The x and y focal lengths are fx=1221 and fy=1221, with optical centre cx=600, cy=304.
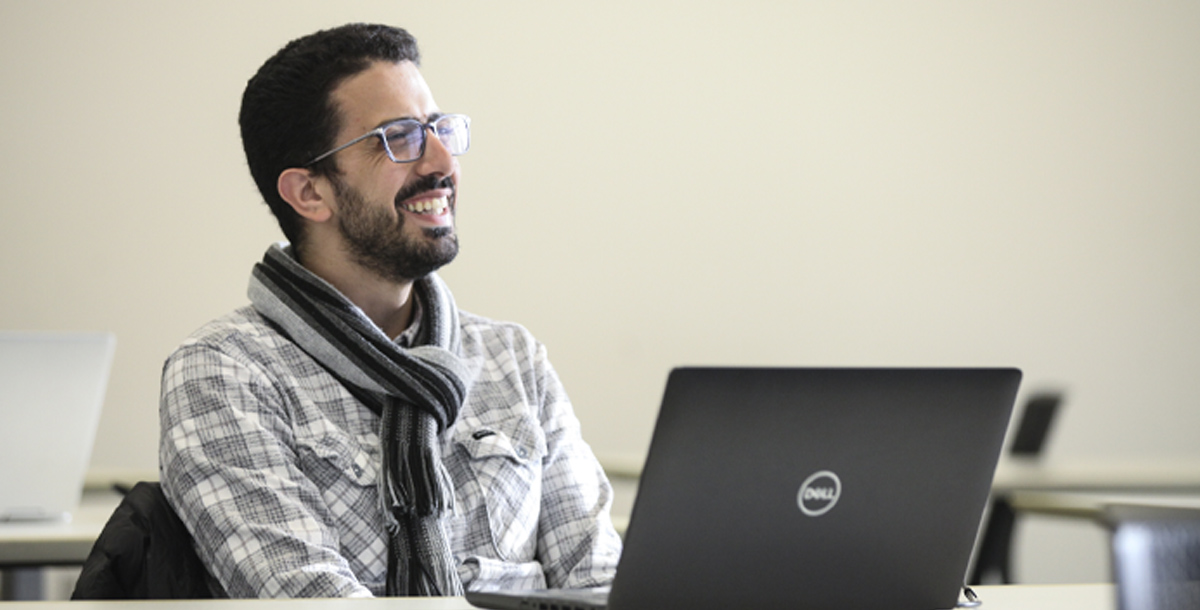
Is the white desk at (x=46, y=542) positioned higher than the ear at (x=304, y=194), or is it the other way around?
the ear at (x=304, y=194)

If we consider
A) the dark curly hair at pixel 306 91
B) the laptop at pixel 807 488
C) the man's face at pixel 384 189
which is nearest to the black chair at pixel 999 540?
the man's face at pixel 384 189

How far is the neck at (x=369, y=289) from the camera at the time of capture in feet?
5.29

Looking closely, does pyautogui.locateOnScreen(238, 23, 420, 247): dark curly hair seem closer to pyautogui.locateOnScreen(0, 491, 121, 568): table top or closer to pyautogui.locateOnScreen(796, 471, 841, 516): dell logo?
pyautogui.locateOnScreen(0, 491, 121, 568): table top

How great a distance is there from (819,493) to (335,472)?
2.22 feet

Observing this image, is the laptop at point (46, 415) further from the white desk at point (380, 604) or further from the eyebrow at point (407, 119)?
the white desk at point (380, 604)

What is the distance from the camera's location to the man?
1319 mm

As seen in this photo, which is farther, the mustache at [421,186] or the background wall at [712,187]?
the background wall at [712,187]

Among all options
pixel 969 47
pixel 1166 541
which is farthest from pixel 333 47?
pixel 969 47

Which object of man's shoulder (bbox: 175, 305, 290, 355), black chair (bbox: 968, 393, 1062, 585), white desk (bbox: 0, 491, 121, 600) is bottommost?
white desk (bbox: 0, 491, 121, 600)

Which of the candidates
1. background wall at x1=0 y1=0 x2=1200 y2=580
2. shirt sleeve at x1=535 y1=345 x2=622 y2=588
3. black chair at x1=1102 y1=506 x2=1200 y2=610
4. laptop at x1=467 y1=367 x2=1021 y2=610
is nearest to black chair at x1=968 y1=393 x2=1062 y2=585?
background wall at x1=0 y1=0 x2=1200 y2=580

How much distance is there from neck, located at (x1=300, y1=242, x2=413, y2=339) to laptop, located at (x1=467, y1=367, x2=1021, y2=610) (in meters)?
0.69

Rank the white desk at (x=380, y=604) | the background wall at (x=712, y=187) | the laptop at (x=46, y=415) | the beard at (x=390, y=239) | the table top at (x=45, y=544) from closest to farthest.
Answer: the white desk at (x=380, y=604) < the beard at (x=390, y=239) < the table top at (x=45, y=544) < the laptop at (x=46, y=415) < the background wall at (x=712, y=187)

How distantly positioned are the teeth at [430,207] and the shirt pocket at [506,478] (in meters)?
0.28

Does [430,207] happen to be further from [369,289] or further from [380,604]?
[380,604]
